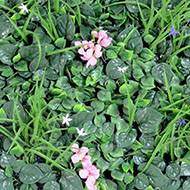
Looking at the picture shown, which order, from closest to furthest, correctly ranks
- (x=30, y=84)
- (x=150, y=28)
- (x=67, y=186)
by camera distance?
A: (x=67, y=186), (x=30, y=84), (x=150, y=28)

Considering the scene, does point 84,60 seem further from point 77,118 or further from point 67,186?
point 67,186

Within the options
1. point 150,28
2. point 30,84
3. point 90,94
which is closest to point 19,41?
point 30,84

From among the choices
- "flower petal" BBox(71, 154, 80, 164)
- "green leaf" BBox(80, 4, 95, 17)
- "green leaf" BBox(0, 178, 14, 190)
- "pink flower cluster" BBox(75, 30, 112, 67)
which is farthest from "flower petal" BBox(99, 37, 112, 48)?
"green leaf" BBox(0, 178, 14, 190)

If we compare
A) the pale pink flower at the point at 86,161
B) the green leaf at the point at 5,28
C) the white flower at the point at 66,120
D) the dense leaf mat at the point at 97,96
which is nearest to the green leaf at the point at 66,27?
the dense leaf mat at the point at 97,96

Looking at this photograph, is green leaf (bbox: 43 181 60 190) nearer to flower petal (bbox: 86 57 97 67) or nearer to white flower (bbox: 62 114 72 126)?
white flower (bbox: 62 114 72 126)

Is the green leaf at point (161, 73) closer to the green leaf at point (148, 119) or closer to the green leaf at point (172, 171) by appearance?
the green leaf at point (148, 119)

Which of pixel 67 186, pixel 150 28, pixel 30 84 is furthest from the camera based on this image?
→ pixel 150 28
